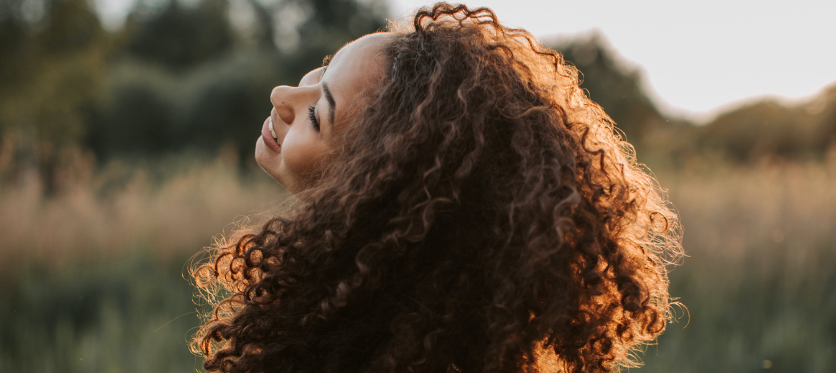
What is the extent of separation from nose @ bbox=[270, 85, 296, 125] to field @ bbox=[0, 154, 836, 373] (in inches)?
70.5

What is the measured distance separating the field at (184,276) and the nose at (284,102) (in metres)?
1.79

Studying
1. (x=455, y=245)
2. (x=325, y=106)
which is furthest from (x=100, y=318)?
(x=455, y=245)

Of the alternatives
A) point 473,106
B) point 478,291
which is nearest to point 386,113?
point 473,106

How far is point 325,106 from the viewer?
4.63ft

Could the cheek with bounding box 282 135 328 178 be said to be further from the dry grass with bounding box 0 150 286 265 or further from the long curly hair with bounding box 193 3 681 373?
the dry grass with bounding box 0 150 286 265

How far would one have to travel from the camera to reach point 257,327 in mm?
1287

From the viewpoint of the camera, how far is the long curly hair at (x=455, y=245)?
115 cm

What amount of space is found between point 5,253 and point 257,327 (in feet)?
13.6

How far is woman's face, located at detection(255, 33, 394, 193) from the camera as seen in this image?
1.40 m

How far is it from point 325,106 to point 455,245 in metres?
0.51

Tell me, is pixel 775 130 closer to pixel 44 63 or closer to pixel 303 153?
pixel 44 63

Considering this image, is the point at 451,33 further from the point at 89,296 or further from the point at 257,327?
the point at 89,296

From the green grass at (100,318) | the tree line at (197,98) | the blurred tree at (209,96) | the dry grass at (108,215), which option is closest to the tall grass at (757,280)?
the green grass at (100,318)

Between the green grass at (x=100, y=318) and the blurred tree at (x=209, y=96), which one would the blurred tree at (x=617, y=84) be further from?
the green grass at (x=100, y=318)
